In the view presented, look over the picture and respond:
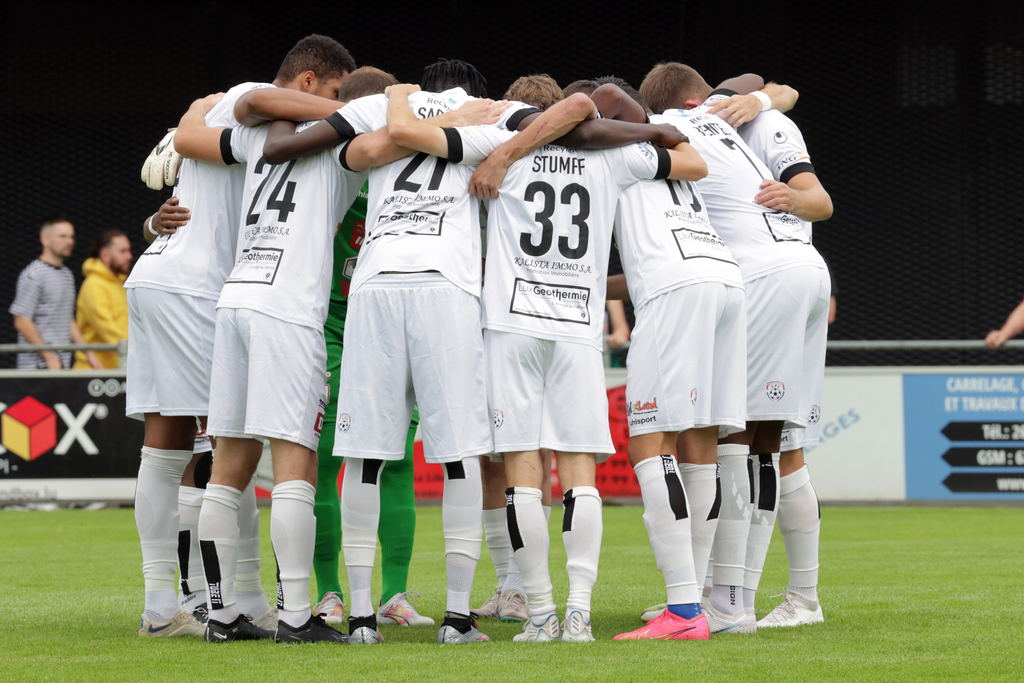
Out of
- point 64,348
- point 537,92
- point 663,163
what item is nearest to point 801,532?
point 663,163

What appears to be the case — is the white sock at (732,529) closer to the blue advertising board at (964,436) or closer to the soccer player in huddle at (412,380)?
the soccer player in huddle at (412,380)

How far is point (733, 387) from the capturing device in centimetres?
391

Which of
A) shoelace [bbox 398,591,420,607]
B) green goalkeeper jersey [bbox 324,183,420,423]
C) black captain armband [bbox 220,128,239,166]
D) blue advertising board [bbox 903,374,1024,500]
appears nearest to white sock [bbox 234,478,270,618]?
green goalkeeper jersey [bbox 324,183,420,423]

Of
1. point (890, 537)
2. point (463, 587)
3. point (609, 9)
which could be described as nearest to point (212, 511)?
point (463, 587)

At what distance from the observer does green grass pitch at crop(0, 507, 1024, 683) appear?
3.09 metres

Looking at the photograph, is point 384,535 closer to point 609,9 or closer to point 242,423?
point 242,423

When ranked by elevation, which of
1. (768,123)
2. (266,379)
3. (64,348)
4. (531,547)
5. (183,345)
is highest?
(768,123)

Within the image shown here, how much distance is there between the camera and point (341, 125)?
3768mm

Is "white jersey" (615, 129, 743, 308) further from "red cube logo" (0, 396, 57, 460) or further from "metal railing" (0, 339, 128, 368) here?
"red cube logo" (0, 396, 57, 460)

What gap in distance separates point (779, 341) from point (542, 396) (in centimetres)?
97

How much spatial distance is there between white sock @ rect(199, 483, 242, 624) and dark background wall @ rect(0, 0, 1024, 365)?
31.4 feet

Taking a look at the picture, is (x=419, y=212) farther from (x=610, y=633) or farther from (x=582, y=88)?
(x=610, y=633)

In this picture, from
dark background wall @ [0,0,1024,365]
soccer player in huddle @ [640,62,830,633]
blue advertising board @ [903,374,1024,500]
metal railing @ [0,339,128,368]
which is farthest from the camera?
dark background wall @ [0,0,1024,365]

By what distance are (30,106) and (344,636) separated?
36.4 feet
